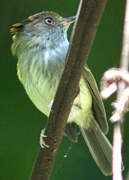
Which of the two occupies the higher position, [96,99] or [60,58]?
[60,58]

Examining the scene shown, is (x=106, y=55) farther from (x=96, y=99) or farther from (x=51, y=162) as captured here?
(x=51, y=162)

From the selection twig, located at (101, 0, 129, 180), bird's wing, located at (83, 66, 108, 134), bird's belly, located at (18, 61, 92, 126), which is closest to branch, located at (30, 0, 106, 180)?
twig, located at (101, 0, 129, 180)

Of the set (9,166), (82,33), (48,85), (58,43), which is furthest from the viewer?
(9,166)

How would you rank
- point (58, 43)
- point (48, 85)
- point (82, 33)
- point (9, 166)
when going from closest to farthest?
point (82, 33) < point (48, 85) < point (58, 43) < point (9, 166)

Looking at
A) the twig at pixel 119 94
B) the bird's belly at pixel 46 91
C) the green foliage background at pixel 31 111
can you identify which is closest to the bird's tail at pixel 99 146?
the bird's belly at pixel 46 91

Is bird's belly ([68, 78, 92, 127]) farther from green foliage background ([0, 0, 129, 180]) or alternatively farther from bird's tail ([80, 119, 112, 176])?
green foliage background ([0, 0, 129, 180])

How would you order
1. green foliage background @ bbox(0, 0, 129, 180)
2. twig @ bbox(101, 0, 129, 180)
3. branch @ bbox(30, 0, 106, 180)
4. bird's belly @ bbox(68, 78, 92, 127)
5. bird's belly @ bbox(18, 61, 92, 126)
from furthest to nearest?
green foliage background @ bbox(0, 0, 129, 180), bird's belly @ bbox(68, 78, 92, 127), bird's belly @ bbox(18, 61, 92, 126), branch @ bbox(30, 0, 106, 180), twig @ bbox(101, 0, 129, 180)

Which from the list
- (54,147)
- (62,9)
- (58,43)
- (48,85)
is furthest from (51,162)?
(62,9)
